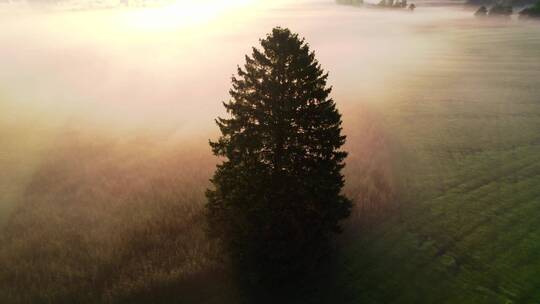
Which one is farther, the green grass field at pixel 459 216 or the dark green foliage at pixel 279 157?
the green grass field at pixel 459 216

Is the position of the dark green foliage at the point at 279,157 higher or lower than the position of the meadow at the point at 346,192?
higher

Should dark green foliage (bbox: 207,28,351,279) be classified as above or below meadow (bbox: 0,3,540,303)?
above

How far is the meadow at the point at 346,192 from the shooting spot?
14617 mm

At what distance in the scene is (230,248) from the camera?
14344 millimetres

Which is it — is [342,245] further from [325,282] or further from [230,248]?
[230,248]

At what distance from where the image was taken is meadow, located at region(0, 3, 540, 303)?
14617mm

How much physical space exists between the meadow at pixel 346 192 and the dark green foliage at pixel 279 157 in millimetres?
2540

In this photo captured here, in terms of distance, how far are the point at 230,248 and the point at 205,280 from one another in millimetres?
1800

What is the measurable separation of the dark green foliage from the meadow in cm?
254

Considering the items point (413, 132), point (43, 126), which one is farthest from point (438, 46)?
point (43, 126)

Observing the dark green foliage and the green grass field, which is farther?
the green grass field

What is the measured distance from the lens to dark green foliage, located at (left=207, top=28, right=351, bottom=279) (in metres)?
12.4

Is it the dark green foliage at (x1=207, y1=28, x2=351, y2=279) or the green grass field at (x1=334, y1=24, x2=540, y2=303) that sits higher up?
the dark green foliage at (x1=207, y1=28, x2=351, y2=279)

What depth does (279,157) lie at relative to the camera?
13008 mm
